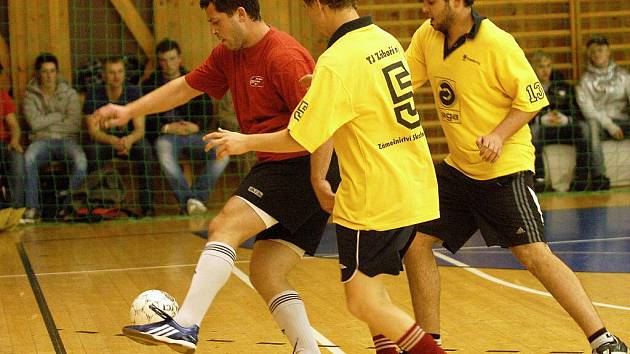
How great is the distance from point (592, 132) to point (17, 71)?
18.6ft

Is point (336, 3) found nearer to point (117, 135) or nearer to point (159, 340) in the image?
point (159, 340)

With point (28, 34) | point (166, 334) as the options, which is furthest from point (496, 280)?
point (28, 34)

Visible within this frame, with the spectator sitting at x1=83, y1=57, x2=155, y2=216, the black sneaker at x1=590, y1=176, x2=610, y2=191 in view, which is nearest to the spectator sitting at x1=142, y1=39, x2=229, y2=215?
the spectator sitting at x1=83, y1=57, x2=155, y2=216

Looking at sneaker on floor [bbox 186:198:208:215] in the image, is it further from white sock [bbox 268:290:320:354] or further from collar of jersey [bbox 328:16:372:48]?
collar of jersey [bbox 328:16:372:48]

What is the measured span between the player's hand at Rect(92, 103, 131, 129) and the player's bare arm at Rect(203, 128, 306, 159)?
88cm

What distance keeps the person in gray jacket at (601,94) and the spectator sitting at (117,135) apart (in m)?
4.37

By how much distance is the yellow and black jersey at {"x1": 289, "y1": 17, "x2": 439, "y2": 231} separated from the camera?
12.0ft

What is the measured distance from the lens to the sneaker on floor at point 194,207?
34.0ft

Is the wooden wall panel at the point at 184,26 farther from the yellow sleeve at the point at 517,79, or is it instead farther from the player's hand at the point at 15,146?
the yellow sleeve at the point at 517,79

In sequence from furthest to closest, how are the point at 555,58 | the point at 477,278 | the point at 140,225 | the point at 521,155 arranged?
the point at 555,58, the point at 140,225, the point at 477,278, the point at 521,155

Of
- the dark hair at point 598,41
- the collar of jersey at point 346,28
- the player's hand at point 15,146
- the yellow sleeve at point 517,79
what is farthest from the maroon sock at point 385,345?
the dark hair at point 598,41

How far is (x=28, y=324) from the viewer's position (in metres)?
5.69

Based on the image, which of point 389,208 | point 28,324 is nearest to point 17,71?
point 28,324

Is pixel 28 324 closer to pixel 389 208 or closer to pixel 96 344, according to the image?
pixel 96 344
